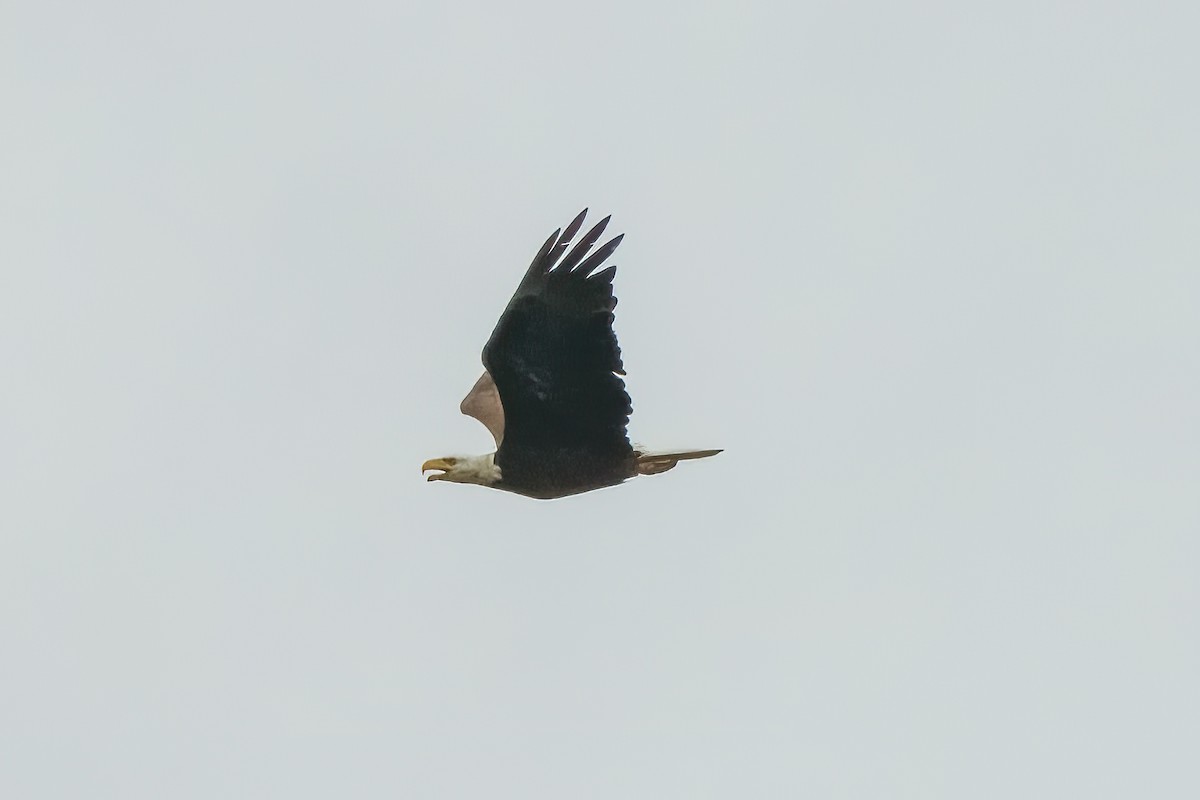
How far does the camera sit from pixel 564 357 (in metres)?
15.1

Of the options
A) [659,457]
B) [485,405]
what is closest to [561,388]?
[659,457]

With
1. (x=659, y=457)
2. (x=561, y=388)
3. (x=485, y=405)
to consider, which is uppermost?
(x=485, y=405)

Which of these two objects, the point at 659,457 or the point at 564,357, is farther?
the point at 659,457

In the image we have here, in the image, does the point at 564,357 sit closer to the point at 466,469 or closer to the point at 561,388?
the point at 561,388

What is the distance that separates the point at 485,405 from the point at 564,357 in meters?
3.02

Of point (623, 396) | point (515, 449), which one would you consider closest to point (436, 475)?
point (515, 449)

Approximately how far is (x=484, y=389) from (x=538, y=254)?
11.8ft

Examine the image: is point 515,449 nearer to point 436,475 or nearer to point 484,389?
point 436,475

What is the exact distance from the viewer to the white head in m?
→ 16.2

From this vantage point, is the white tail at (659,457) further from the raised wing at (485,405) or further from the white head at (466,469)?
the raised wing at (485,405)

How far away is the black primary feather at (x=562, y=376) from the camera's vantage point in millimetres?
14820

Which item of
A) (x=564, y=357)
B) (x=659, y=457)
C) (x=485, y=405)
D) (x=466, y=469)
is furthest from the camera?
(x=485, y=405)

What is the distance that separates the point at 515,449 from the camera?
15.9 meters

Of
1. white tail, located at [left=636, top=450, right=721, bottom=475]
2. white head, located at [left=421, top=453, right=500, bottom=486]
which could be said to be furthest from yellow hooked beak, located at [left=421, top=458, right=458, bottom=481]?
white tail, located at [left=636, top=450, right=721, bottom=475]
